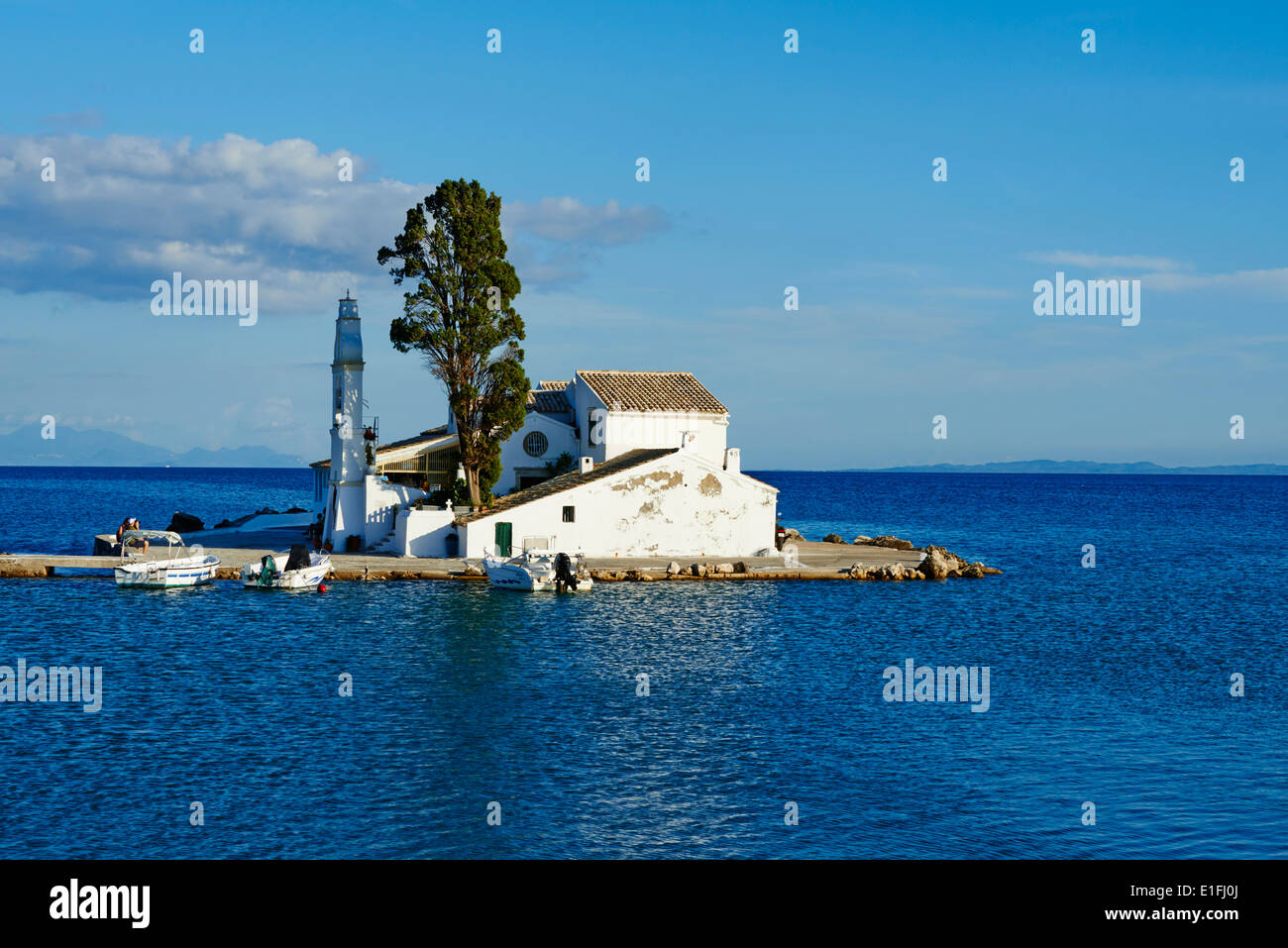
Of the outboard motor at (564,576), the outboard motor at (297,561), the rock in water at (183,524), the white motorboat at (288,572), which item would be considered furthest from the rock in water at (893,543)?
the rock in water at (183,524)

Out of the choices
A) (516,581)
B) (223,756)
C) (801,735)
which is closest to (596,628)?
(516,581)

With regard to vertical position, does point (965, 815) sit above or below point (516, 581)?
below

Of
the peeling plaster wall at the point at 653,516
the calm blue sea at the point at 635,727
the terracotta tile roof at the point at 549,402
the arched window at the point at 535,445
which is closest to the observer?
the calm blue sea at the point at 635,727

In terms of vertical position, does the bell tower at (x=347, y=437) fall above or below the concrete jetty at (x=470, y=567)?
above

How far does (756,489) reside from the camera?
51344 mm

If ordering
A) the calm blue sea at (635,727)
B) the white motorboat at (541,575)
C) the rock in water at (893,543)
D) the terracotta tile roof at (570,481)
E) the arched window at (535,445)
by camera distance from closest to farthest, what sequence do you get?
the calm blue sea at (635,727) < the white motorboat at (541,575) < the terracotta tile roof at (570,481) < the arched window at (535,445) < the rock in water at (893,543)

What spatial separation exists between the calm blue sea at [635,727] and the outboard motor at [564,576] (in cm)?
116

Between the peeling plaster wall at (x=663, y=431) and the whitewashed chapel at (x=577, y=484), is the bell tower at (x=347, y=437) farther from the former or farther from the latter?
the peeling plaster wall at (x=663, y=431)

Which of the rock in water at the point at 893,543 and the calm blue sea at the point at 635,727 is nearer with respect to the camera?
the calm blue sea at the point at 635,727

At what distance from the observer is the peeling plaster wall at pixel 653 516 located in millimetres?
48719

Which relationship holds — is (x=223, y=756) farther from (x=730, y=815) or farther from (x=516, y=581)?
(x=516, y=581)

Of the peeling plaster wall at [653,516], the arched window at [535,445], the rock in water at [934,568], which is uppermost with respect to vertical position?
the arched window at [535,445]

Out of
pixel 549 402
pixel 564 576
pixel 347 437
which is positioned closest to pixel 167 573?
pixel 347 437

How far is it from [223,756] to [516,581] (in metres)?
23.8
